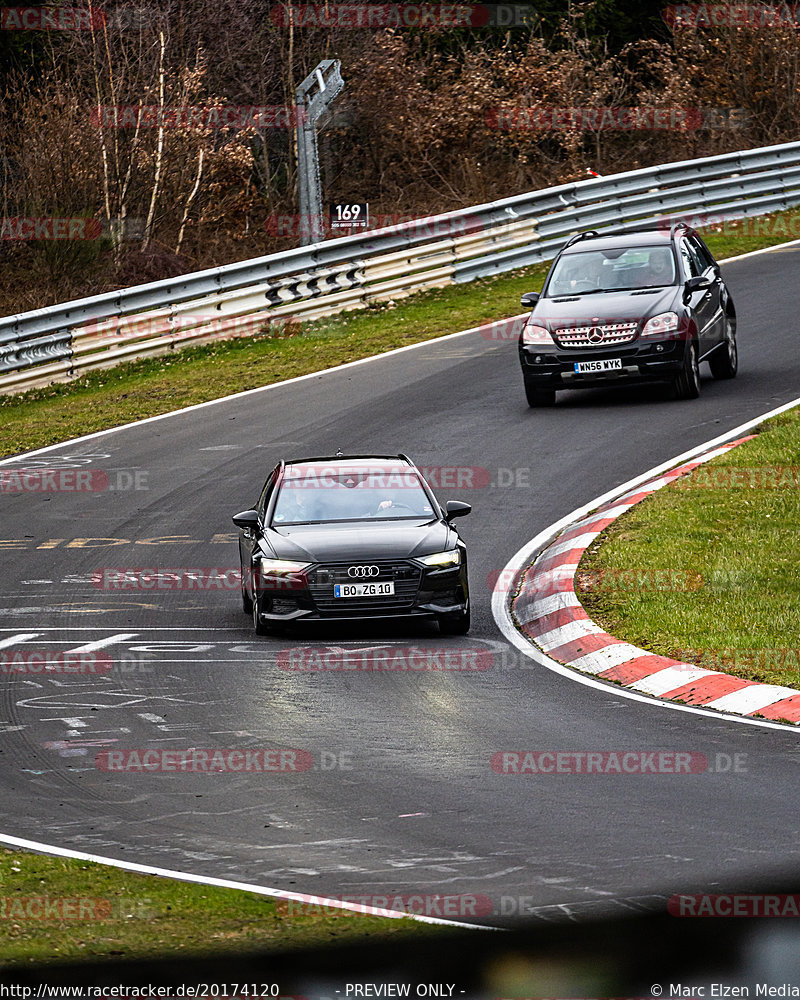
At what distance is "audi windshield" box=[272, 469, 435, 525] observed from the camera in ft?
43.2

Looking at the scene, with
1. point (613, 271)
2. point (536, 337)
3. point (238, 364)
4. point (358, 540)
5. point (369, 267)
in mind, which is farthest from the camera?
point (369, 267)

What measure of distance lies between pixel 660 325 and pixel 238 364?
7460 millimetres

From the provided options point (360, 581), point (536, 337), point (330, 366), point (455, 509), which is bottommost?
point (360, 581)

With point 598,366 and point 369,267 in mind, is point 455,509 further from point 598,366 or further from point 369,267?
point 369,267

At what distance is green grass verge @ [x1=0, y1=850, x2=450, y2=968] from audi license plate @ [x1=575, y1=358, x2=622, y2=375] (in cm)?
1361

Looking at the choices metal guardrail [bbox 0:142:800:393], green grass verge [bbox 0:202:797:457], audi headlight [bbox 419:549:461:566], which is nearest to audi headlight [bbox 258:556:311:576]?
audi headlight [bbox 419:549:461:566]

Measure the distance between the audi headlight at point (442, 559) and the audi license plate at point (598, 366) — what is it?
7.61m

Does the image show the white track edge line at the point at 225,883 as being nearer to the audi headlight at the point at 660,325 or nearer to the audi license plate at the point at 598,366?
the audi license plate at the point at 598,366

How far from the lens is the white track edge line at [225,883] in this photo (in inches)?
236

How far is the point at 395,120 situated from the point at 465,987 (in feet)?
106

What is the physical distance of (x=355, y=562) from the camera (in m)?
12.2

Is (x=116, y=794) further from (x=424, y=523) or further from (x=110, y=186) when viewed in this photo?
(x=110, y=186)

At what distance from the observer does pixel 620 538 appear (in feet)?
46.5

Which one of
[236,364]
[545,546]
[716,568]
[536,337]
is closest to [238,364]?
[236,364]
